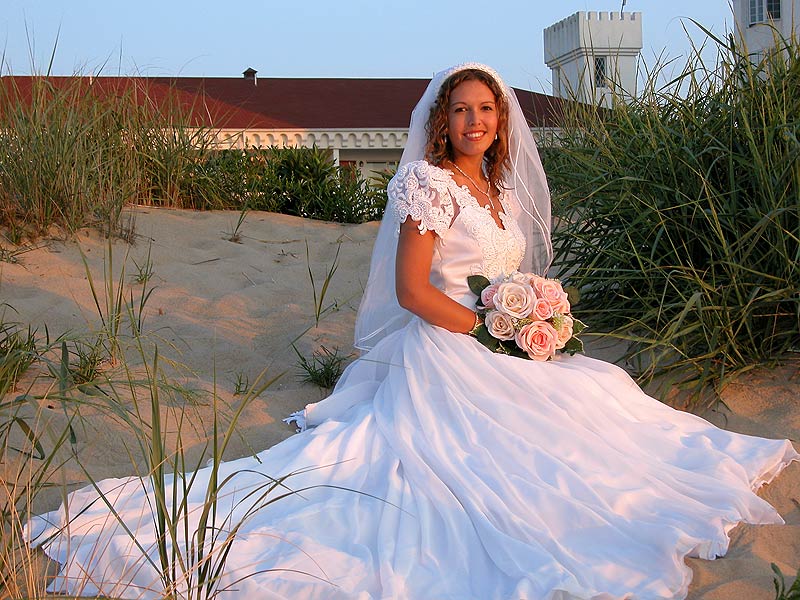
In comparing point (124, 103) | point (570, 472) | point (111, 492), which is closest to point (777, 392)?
point (570, 472)

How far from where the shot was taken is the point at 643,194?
4.50 m

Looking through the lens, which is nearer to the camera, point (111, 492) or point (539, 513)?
point (539, 513)

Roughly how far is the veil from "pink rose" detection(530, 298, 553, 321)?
75 centimetres

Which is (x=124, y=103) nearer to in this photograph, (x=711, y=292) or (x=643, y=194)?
(x=643, y=194)

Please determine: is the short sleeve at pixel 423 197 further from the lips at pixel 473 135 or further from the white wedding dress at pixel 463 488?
the lips at pixel 473 135

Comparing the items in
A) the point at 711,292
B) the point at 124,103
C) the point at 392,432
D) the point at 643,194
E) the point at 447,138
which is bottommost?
the point at 392,432

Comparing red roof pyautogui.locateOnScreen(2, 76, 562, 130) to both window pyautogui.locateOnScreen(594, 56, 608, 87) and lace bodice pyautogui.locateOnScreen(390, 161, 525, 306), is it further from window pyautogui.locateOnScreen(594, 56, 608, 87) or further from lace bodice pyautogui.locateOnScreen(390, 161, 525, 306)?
lace bodice pyautogui.locateOnScreen(390, 161, 525, 306)

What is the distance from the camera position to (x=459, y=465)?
314 cm

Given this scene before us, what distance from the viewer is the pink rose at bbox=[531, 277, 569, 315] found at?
11.8ft

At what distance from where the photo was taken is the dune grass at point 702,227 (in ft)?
13.2

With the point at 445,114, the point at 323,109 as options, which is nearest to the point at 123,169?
the point at 445,114

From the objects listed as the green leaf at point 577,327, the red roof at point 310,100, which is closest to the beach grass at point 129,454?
the green leaf at point 577,327

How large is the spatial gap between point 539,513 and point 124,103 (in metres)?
5.77

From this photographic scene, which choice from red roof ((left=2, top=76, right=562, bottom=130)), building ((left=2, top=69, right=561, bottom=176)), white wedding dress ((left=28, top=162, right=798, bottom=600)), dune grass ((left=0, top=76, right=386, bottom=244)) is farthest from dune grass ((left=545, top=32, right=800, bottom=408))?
red roof ((left=2, top=76, right=562, bottom=130))
